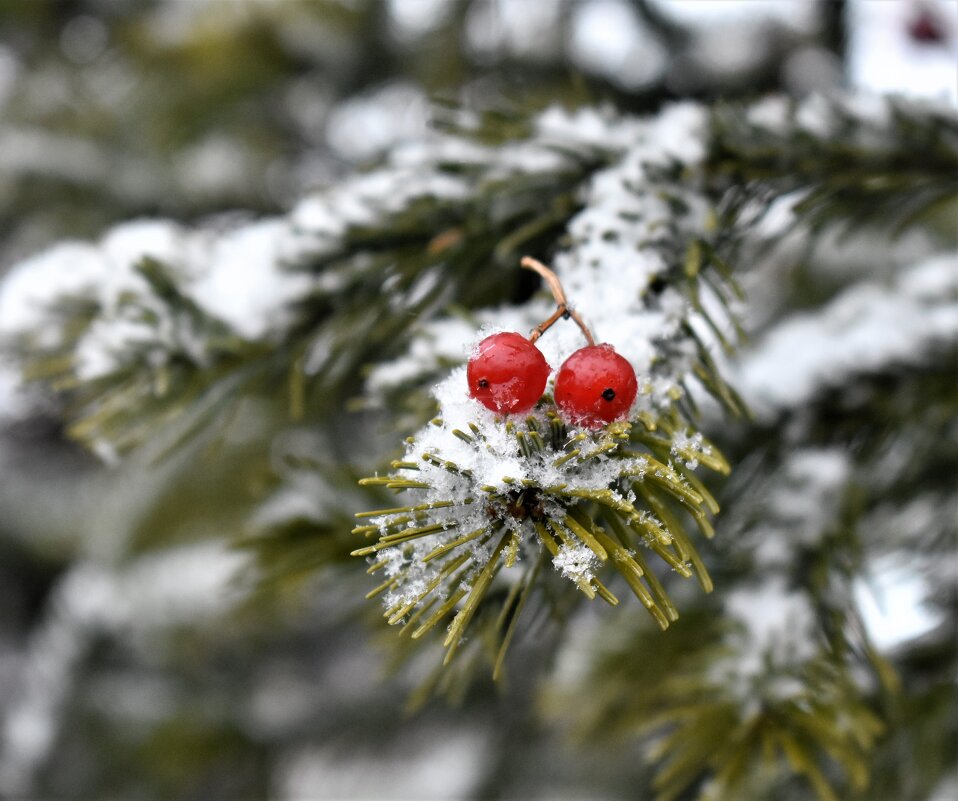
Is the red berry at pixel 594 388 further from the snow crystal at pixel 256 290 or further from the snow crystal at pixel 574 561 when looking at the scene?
the snow crystal at pixel 256 290

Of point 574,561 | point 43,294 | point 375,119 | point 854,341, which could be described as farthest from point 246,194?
point 574,561

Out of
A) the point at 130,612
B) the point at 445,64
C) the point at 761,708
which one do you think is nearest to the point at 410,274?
the point at 761,708

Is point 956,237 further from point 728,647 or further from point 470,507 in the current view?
point 470,507

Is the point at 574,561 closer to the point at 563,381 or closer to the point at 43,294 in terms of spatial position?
the point at 563,381

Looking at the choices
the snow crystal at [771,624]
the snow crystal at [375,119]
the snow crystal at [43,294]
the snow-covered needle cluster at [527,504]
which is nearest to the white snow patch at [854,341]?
the snow crystal at [771,624]

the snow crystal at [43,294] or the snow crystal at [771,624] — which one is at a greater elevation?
the snow crystal at [43,294]
